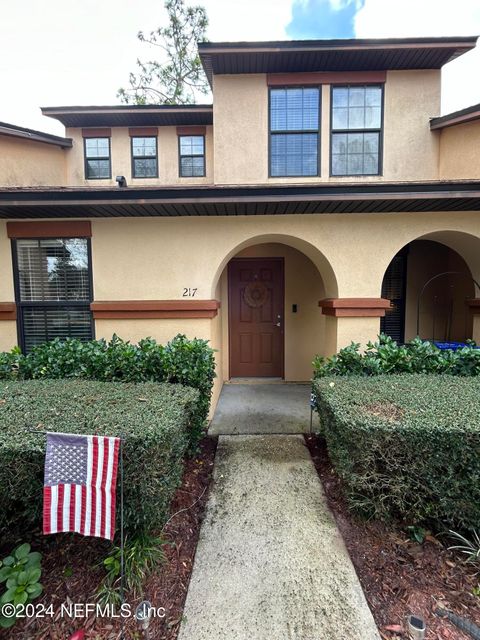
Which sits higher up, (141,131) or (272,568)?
(141,131)

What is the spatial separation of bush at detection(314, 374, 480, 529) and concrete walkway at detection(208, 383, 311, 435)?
180cm

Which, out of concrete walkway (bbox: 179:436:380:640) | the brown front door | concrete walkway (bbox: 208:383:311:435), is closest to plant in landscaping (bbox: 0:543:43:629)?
concrete walkway (bbox: 179:436:380:640)

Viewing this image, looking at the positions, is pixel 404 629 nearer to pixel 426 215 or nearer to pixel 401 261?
pixel 426 215

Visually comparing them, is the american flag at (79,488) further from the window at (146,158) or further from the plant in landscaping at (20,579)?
the window at (146,158)

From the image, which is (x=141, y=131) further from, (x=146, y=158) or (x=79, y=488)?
(x=79, y=488)

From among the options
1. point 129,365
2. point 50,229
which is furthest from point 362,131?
point 129,365

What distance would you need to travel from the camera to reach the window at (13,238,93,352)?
15.4ft

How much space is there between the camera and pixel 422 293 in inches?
256

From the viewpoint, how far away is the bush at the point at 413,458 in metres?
2.28

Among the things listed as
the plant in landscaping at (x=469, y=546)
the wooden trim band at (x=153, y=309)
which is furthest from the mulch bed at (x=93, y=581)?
the wooden trim band at (x=153, y=309)

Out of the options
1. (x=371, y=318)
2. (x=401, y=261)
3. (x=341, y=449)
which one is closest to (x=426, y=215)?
(x=371, y=318)

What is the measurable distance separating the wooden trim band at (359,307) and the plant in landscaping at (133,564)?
366 centimetres

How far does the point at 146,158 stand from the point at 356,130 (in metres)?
5.05

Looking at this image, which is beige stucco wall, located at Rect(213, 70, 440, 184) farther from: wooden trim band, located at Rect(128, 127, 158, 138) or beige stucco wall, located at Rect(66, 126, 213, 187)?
wooden trim band, located at Rect(128, 127, 158, 138)
